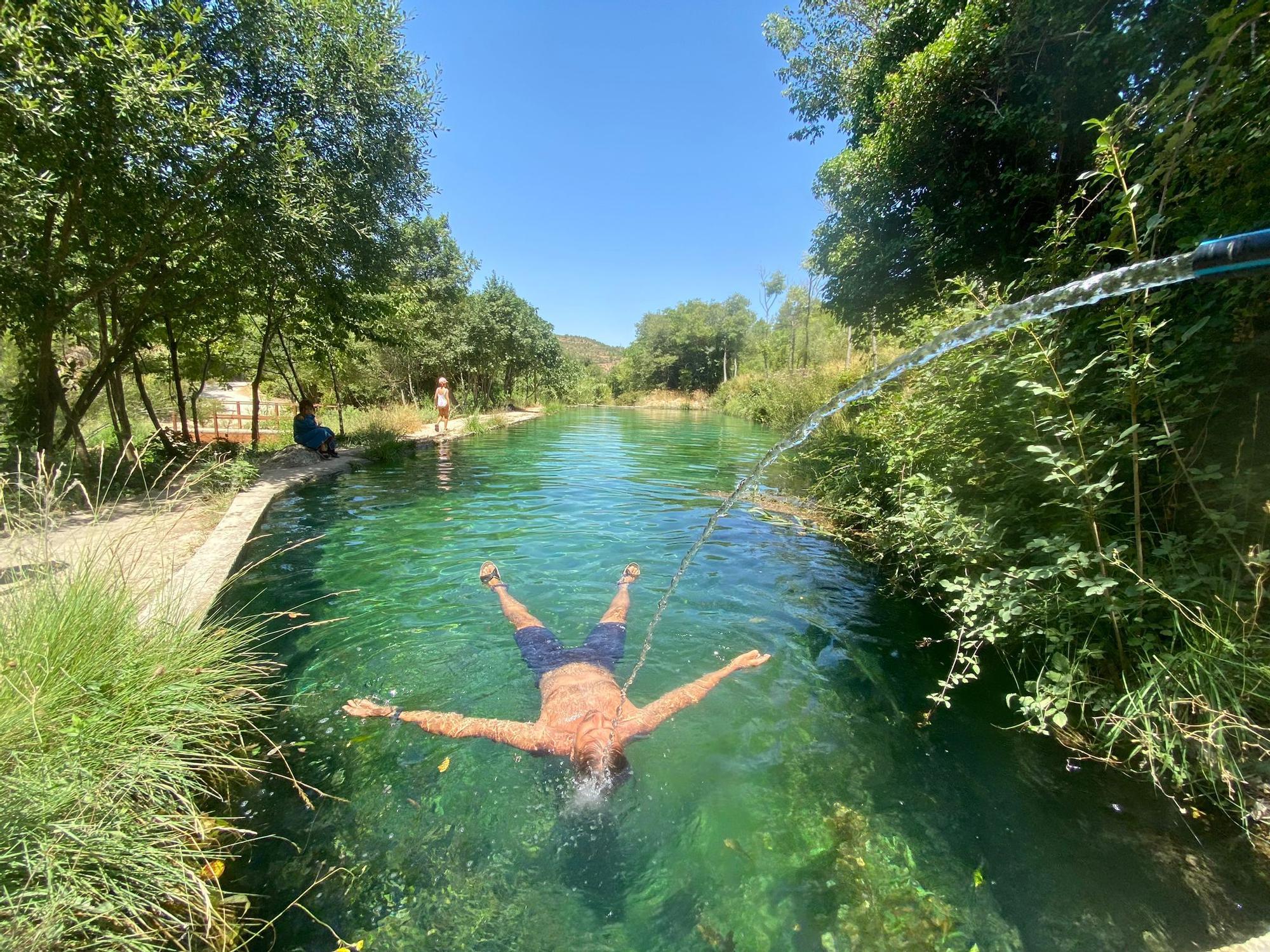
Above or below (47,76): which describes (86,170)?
below

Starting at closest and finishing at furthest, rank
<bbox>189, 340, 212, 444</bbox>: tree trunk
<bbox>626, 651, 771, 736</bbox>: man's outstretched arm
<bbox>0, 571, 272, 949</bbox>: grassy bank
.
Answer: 1. <bbox>0, 571, 272, 949</bbox>: grassy bank
2. <bbox>626, 651, 771, 736</bbox>: man's outstretched arm
3. <bbox>189, 340, 212, 444</bbox>: tree trunk

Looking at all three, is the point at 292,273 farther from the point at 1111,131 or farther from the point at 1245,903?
the point at 1245,903

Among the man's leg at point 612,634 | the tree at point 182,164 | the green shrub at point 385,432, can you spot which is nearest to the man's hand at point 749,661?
the man's leg at point 612,634

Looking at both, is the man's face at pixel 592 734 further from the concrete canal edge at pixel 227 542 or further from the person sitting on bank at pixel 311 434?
the person sitting on bank at pixel 311 434

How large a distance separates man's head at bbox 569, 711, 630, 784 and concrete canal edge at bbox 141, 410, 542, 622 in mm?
2066

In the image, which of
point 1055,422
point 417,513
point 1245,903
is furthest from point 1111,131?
point 417,513

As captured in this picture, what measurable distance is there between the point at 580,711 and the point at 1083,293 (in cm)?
344

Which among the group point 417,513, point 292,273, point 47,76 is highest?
point 47,76

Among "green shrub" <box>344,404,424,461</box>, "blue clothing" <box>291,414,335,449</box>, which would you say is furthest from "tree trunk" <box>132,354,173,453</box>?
"green shrub" <box>344,404,424,461</box>

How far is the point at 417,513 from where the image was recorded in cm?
748

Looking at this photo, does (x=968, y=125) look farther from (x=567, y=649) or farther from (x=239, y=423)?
(x=239, y=423)

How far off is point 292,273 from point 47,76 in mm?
3980

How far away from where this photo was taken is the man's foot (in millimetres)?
4906

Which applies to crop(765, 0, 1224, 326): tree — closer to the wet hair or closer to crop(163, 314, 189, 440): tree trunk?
the wet hair
